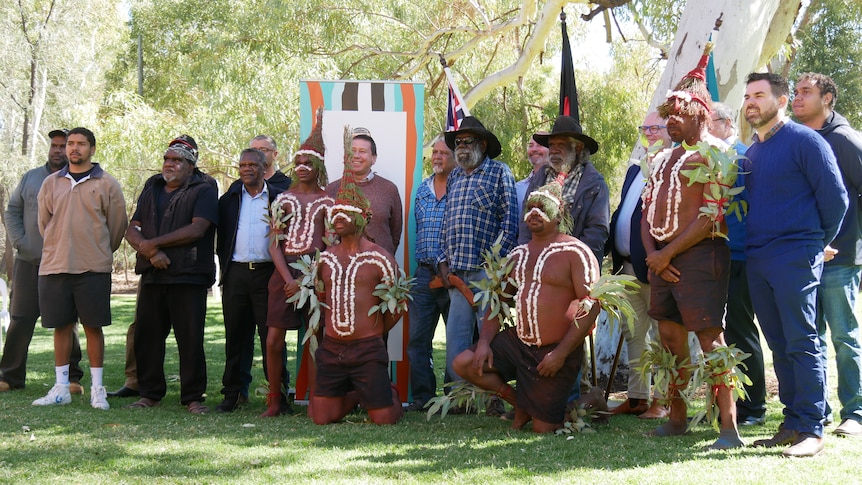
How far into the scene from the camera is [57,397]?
25.4 feet

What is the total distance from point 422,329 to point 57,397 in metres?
3.13

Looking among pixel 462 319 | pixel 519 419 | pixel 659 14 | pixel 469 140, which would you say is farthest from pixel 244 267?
pixel 659 14

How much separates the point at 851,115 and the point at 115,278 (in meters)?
26.7

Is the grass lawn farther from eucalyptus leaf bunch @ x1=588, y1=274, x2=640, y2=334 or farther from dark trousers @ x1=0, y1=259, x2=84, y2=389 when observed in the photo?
dark trousers @ x1=0, y1=259, x2=84, y2=389

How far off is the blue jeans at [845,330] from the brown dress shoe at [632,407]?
1.55 metres

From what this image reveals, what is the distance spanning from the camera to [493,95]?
61.4 ft

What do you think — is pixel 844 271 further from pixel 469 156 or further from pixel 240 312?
pixel 240 312

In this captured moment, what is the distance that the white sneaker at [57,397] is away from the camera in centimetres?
769

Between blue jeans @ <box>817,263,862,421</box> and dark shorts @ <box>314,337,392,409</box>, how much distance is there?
10.1ft

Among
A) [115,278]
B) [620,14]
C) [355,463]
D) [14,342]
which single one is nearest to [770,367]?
[355,463]

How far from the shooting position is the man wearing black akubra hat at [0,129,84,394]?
854 cm

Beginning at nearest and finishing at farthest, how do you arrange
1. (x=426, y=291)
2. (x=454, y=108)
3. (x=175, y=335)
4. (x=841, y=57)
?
(x=426, y=291) → (x=175, y=335) → (x=454, y=108) → (x=841, y=57)

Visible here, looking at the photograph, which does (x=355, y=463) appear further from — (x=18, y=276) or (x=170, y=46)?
(x=170, y=46)

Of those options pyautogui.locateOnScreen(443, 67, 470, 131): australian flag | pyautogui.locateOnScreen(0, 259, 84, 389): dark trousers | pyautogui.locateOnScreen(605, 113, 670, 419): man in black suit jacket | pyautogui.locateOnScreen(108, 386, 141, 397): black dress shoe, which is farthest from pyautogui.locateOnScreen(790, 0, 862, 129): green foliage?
pyautogui.locateOnScreen(0, 259, 84, 389): dark trousers
